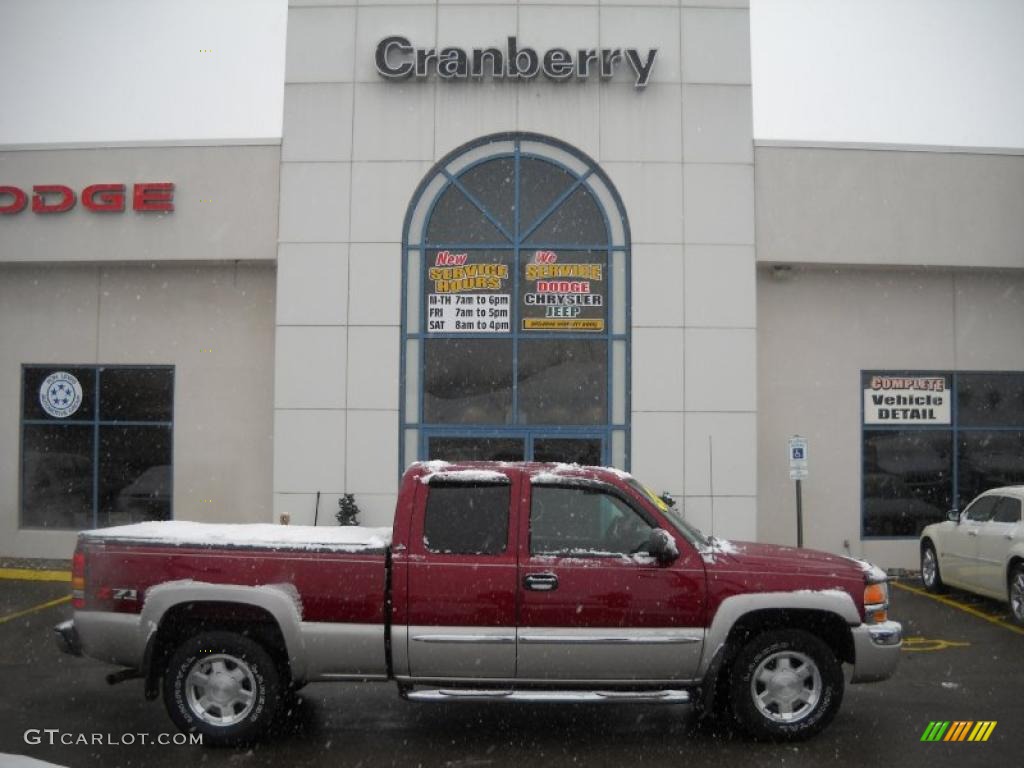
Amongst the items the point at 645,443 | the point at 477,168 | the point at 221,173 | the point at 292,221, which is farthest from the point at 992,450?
the point at 221,173

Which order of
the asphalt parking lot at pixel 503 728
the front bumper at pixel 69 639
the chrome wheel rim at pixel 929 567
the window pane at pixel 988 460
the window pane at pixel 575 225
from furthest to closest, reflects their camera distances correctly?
the window pane at pixel 988 460, the window pane at pixel 575 225, the chrome wheel rim at pixel 929 567, the front bumper at pixel 69 639, the asphalt parking lot at pixel 503 728

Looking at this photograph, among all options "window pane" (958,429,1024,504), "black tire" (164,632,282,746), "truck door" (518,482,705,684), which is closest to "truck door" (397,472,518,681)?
"truck door" (518,482,705,684)

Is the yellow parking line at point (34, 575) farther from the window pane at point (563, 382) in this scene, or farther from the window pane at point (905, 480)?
the window pane at point (905, 480)

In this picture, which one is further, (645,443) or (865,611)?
(645,443)

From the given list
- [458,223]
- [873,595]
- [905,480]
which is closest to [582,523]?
[873,595]

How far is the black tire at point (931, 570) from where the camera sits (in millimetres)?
13727

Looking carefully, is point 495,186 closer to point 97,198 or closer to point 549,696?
point 97,198

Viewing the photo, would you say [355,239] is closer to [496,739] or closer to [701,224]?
[701,224]

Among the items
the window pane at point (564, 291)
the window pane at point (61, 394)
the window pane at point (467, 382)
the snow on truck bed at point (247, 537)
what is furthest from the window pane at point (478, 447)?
the snow on truck bed at point (247, 537)

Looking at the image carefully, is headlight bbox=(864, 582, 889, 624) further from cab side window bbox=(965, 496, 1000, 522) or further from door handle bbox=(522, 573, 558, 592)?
cab side window bbox=(965, 496, 1000, 522)

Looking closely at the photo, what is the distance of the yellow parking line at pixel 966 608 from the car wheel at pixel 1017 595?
0.44 ft

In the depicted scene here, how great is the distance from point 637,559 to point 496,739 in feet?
5.39

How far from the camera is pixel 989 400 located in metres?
16.9

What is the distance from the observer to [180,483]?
16.9 m
